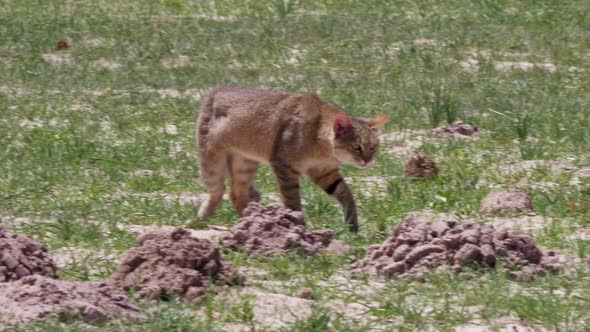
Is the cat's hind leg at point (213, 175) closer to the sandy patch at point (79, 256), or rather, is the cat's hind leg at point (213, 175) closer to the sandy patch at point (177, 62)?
the sandy patch at point (79, 256)

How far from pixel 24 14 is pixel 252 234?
929 centimetres

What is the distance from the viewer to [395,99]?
14008mm

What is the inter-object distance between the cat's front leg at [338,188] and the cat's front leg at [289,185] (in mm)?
217

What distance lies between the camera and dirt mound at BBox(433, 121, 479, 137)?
1277cm

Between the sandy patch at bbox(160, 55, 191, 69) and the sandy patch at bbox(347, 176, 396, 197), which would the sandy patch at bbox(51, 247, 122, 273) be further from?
the sandy patch at bbox(160, 55, 191, 69)

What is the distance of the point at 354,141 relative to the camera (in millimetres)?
10180

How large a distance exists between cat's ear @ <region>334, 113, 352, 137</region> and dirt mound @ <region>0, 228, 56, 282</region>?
2.63m

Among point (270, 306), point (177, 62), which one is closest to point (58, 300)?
point (270, 306)

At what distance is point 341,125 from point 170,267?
2667mm

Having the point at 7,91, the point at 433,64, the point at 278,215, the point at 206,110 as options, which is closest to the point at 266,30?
the point at 433,64

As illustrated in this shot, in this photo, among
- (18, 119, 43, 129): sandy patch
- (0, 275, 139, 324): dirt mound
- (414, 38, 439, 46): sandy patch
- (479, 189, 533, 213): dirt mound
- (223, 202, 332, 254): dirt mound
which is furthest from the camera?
(414, 38, 439, 46): sandy patch

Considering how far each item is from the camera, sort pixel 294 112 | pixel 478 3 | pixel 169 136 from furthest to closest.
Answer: pixel 478 3, pixel 169 136, pixel 294 112

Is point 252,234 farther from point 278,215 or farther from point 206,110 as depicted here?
point 206,110

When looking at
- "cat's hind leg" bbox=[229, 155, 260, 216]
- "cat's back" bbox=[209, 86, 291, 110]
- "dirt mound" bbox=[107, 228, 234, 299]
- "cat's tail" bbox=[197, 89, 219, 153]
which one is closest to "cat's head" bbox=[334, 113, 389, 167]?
"cat's back" bbox=[209, 86, 291, 110]
